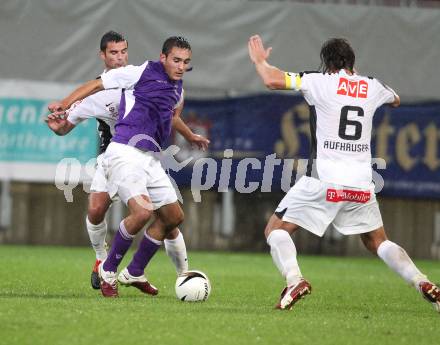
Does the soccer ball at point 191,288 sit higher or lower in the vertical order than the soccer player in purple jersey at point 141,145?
lower

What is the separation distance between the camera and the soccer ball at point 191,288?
8.69 meters

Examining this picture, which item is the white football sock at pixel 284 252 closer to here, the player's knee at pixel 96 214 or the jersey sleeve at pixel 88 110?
the player's knee at pixel 96 214

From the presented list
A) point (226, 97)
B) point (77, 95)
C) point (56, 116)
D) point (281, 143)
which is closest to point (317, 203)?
point (77, 95)

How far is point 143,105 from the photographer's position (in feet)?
29.1

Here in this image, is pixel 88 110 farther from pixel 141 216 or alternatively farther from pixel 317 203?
pixel 317 203

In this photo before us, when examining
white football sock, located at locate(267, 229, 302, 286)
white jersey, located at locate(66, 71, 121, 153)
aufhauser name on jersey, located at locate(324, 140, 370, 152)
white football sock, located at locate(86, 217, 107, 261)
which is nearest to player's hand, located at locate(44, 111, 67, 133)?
white jersey, located at locate(66, 71, 121, 153)

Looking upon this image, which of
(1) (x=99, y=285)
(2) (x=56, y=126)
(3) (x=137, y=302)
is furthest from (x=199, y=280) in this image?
(2) (x=56, y=126)

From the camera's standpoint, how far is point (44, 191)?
16.8m

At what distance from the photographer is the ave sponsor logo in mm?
8289

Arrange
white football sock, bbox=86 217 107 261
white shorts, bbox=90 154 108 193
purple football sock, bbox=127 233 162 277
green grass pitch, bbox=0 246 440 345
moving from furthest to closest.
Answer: white football sock, bbox=86 217 107 261 → white shorts, bbox=90 154 108 193 → purple football sock, bbox=127 233 162 277 → green grass pitch, bbox=0 246 440 345

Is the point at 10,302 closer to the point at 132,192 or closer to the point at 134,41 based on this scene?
the point at 132,192

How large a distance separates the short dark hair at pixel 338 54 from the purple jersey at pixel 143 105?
138 cm

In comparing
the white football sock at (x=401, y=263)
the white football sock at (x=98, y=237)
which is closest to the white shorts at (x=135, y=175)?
the white football sock at (x=98, y=237)

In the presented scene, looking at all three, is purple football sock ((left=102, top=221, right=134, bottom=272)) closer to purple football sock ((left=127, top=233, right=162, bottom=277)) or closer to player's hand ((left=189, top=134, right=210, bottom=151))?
purple football sock ((left=127, top=233, right=162, bottom=277))
